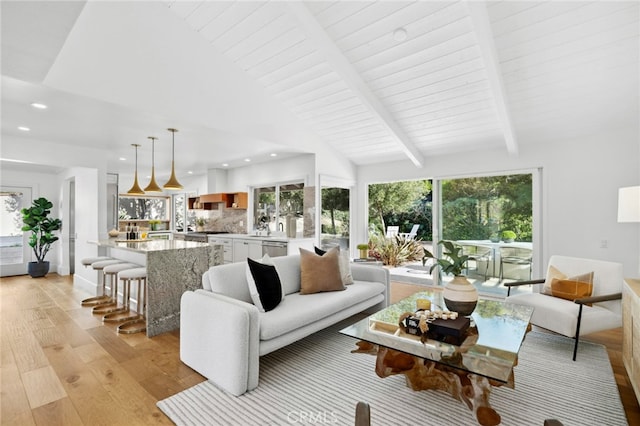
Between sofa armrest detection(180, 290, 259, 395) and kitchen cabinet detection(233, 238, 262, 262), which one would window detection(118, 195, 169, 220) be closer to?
kitchen cabinet detection(233, 238, 262, 262)

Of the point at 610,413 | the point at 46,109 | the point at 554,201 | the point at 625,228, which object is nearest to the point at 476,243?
the point at 554,201

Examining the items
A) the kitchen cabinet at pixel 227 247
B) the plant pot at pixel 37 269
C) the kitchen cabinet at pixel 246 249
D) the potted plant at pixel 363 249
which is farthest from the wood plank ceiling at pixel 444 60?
the plant pot at pixel 37 269

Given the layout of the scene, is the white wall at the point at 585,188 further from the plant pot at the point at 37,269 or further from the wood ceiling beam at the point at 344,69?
the plant pot at the point at 37,269

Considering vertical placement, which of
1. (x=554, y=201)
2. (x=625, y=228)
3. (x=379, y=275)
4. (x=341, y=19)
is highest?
(x=341, y=19)

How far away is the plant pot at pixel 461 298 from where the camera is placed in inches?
91.9

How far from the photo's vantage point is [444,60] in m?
3.36

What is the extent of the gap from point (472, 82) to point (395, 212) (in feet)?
17.3

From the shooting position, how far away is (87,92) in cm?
302

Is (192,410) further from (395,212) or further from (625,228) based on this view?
(395,212)

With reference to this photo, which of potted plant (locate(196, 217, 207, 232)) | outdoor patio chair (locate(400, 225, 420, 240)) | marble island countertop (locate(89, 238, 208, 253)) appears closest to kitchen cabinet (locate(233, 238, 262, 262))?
potted plant (locate(196, 217, 207, 232))

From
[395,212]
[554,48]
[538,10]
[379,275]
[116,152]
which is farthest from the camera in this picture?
[395,212]

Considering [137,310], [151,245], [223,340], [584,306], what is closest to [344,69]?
[223,340]

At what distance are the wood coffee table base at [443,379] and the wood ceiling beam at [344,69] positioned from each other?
2885 mm

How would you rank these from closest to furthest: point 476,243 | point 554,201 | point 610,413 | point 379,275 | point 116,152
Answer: point 610,413 < point 379,275 < point 554,201 < point 476,243 < point 116,152
